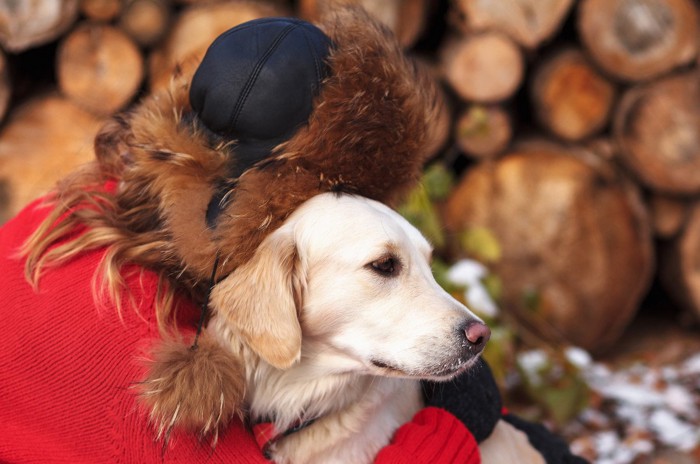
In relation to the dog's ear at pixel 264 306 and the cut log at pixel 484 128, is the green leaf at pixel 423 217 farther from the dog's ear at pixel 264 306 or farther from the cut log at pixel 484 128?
the dog's ear at pixel 264 306

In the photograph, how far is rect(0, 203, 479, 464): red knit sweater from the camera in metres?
1.74

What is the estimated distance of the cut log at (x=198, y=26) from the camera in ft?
11.8

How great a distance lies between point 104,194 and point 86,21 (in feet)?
6.23

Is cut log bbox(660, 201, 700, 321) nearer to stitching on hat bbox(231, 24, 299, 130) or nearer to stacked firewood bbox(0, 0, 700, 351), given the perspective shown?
stacked firewood bbox(0, 0, 700, 351)

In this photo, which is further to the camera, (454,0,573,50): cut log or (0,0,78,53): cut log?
(454,0,573,50): cut log

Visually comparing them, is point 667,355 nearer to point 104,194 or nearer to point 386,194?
point 386,194

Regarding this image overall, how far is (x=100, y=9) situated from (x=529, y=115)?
251 centimetres

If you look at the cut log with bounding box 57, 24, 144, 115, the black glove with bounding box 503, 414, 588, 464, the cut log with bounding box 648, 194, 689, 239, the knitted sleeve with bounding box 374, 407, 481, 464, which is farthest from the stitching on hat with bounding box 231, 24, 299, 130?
the cut log with bounding box 648, 194, 689, 239

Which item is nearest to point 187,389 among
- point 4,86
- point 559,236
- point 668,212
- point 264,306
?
point 264,306

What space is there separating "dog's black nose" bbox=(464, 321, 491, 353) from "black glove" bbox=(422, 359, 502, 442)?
26 centimetres

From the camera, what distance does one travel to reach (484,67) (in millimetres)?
4062

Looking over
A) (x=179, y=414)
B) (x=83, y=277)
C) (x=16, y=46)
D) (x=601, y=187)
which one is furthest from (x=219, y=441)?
(x=601, y=187)

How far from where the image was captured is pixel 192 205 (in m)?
1.77

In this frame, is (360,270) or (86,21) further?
(86,21)
